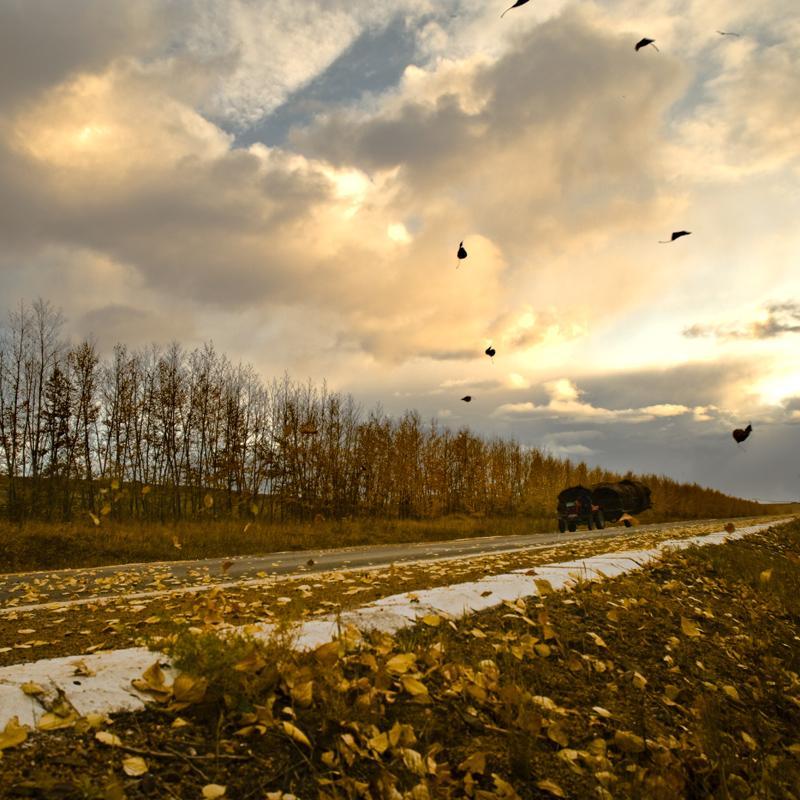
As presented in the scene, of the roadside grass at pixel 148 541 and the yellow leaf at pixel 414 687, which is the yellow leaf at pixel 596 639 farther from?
the roadside grass at pixel 148 541

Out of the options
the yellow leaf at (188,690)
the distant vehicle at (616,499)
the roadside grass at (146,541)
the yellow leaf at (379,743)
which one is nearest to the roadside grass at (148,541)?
the roadside grass at (146,541)

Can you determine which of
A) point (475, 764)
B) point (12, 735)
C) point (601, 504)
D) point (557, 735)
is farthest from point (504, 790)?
point (601, 504)

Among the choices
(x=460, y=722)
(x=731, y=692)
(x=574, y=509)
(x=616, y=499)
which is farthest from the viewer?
(x=616, y=499)

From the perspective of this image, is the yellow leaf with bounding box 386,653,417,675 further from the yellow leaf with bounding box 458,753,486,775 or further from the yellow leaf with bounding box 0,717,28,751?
the yellow leaf with bounding box 0,717,28,751

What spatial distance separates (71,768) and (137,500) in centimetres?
2150

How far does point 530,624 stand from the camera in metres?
4.03

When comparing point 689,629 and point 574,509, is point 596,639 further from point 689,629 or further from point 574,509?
point 574,509

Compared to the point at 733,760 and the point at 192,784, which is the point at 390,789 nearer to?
the point at 192,784

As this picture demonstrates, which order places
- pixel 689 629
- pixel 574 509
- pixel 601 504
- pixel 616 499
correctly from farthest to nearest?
pixel 601 504 < pixel 616 499 < pixel 574 509 < pixel 689 629

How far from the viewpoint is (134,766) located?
2.04 metres

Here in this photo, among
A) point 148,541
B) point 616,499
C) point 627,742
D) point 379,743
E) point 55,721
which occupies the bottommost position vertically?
point 616,499

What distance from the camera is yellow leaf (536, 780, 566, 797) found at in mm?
Result: 2445

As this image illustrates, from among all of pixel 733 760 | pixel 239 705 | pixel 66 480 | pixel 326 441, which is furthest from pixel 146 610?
pixel 326 441

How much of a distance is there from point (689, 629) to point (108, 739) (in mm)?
4240
